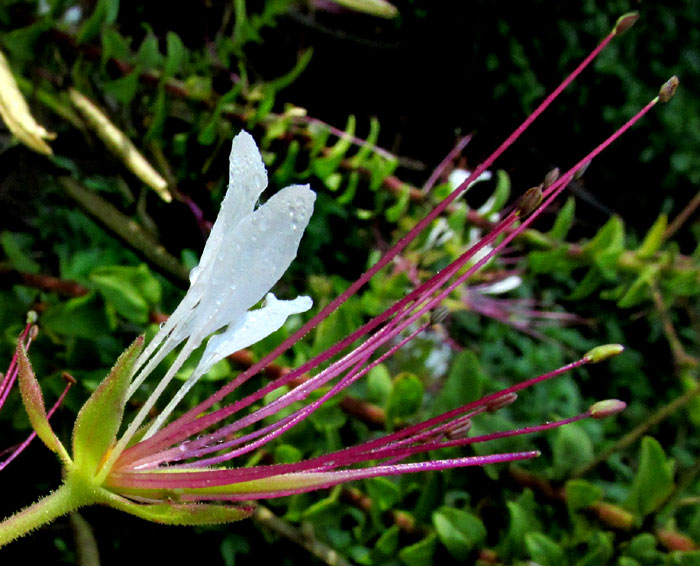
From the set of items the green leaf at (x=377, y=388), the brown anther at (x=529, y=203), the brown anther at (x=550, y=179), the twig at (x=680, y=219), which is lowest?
the twig at (x=680, y=219)

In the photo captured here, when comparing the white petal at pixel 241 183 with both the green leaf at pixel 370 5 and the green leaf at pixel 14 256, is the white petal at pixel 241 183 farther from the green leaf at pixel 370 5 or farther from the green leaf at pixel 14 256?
the green leaf at pixel 370 5

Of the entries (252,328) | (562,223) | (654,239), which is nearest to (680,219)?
(654,239)

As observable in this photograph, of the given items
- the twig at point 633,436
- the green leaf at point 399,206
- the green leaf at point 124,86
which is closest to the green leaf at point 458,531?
the twig at point 633,436

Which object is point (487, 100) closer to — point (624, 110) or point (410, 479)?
point (624, 110)

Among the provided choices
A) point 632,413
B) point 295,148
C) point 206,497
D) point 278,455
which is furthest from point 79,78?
point 632,413

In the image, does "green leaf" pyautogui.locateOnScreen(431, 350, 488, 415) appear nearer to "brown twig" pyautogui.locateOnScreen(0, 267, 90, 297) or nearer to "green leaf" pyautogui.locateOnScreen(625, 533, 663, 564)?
"green leaf" pyautogui.locateOnScreen(625, 533, 663, 564)

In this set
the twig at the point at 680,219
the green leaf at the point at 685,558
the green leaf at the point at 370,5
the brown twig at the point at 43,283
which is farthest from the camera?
the twig at the point at 680,219

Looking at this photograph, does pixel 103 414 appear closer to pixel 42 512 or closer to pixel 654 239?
pixel 42 512
